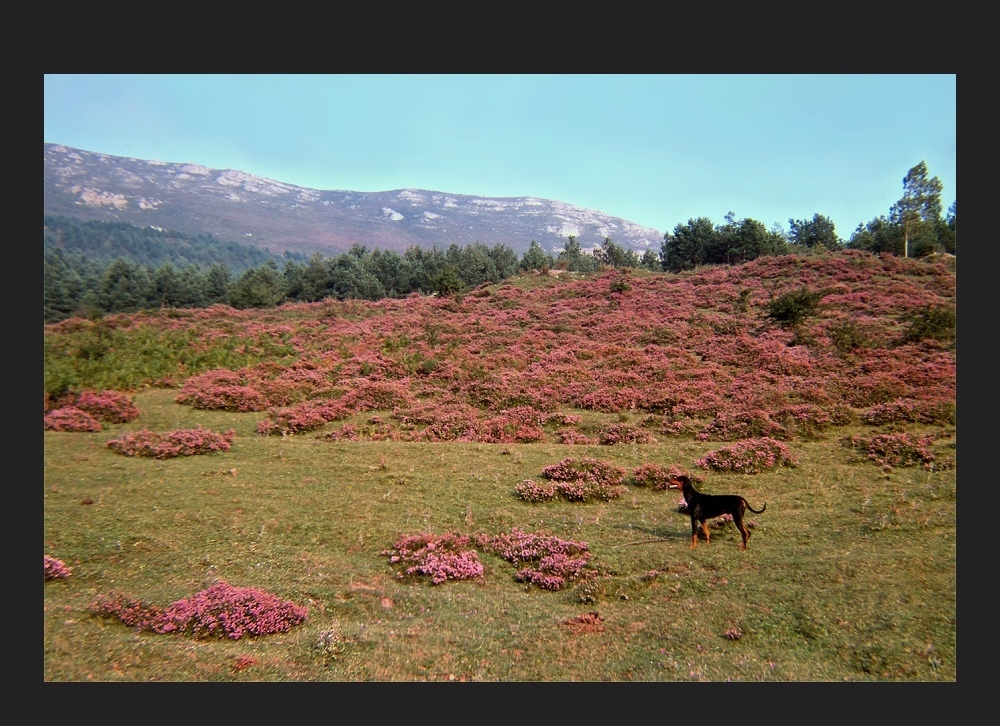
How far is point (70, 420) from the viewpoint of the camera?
35.4 feet

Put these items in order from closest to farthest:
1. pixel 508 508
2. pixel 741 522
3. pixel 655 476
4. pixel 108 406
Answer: pixel 741 522
pixel 508 508
pixel 655 476
pixel 108 406

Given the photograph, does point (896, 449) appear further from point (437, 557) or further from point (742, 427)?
point (437, 557)

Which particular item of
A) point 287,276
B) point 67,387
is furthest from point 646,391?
point 287,276

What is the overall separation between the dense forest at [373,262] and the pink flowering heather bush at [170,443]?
316 cm

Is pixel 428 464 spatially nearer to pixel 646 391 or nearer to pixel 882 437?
pixel 646 391

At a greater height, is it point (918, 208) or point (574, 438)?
point (918, 208)

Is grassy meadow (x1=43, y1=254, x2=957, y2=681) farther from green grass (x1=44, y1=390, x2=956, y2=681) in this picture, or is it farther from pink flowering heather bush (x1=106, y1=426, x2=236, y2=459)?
pink flowering heather bush (x1=106, y1=426, x2=236, y2=459)

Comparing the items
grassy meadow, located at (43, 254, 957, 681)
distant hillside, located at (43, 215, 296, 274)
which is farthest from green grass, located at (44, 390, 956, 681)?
distant hillside, located at (43, 215, 296, 274)

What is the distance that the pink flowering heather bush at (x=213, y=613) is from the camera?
6031 mm

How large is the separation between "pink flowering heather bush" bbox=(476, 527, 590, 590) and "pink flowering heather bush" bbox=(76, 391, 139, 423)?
9.78m

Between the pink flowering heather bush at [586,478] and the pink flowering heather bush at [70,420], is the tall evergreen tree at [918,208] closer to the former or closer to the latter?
the pink flowering heather bush at [586,478]

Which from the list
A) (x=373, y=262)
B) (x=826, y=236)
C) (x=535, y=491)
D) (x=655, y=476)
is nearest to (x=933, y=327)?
(x=655, y=476)

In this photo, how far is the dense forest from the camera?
611 inches

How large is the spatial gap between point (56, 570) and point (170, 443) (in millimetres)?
5586
